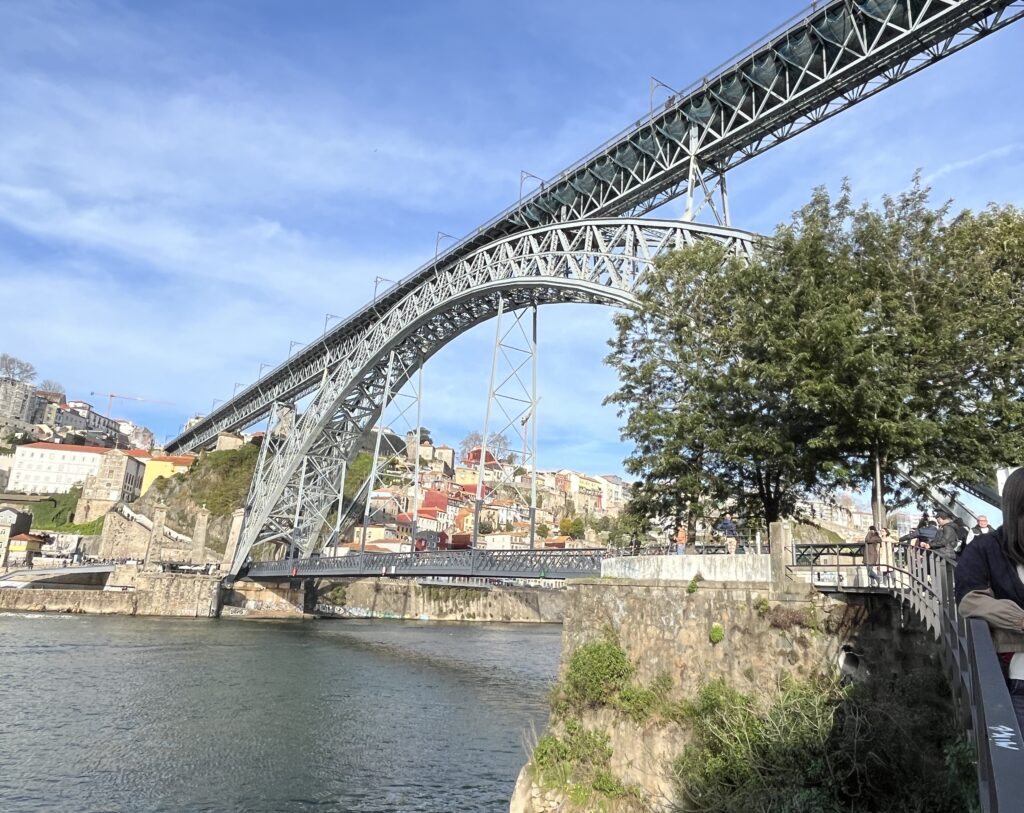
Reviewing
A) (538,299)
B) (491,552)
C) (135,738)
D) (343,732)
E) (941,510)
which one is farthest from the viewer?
(538,299)

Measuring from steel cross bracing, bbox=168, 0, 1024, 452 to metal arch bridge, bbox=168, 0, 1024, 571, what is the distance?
1.7 inches

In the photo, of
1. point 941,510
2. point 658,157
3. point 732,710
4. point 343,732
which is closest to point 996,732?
point 732,710

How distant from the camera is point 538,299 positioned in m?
31.1

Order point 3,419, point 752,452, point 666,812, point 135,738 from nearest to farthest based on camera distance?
point 666,812, point 752,452, point 135,738, point 3,419

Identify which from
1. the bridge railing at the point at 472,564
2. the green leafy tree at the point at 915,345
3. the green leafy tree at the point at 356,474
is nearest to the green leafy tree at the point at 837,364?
the green leafy tree at the point at 915,345

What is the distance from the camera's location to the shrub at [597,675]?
37.6 ft

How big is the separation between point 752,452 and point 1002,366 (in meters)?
4.46

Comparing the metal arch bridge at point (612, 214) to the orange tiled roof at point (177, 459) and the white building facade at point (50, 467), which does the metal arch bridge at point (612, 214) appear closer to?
the orange tiled roof at point (177, 459)

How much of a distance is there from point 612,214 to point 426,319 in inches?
535

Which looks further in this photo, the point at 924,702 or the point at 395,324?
the point at 395,324

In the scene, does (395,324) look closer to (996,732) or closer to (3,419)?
(996,732)

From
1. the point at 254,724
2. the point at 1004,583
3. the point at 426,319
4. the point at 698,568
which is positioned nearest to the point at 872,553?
the point at 698,568

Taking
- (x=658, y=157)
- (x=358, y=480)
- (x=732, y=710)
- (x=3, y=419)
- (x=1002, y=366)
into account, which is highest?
(x=3, y=419)

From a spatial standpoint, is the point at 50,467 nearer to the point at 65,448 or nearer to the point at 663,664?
the point at 65,448
